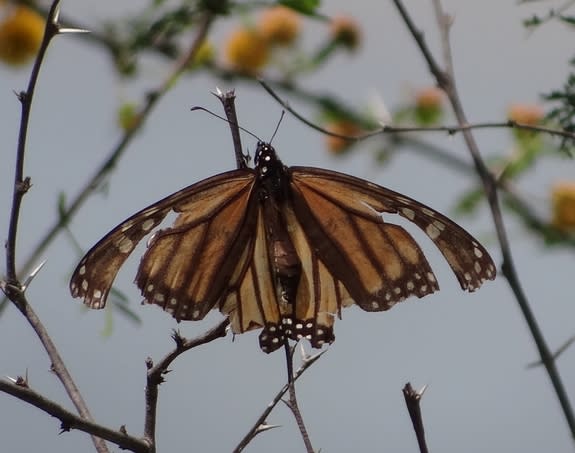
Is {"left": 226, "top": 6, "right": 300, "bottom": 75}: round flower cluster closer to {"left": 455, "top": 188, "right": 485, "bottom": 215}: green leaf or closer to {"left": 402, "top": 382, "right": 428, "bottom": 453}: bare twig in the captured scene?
{"left": 455, "top": 188, "right": 485, "bottom": 215}: green leaf

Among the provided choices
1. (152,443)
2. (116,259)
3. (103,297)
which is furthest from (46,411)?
(116,259)

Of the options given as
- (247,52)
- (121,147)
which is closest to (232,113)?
(121,147)

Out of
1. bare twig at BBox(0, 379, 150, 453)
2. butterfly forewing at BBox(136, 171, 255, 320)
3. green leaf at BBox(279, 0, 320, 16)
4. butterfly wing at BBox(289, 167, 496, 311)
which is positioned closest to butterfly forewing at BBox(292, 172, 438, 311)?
butterfly wing at BBox(289, 167, 496, 311)

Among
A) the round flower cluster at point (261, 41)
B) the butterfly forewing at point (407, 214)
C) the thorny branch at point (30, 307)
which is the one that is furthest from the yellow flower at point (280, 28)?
the thorny branch at point (30, 307)

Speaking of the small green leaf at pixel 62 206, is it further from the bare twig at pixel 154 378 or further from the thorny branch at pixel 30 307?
the bare twig at pixel 154 378

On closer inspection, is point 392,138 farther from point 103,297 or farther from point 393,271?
point 103,297

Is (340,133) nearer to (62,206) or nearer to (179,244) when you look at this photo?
(179,244)

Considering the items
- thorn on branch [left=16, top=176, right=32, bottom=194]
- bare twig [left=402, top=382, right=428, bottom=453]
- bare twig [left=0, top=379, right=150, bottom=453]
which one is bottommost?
bare twig [left=402, top=382, right=428, bottom=453]
